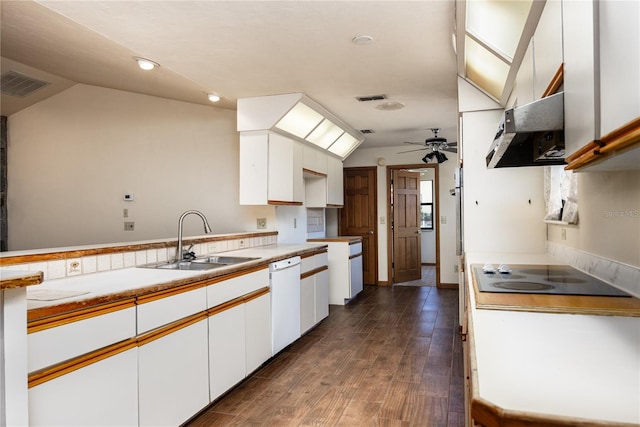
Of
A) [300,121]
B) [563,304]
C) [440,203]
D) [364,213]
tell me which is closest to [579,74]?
[563,304]

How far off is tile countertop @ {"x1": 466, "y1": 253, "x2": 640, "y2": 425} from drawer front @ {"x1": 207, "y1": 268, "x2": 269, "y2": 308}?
1.68m

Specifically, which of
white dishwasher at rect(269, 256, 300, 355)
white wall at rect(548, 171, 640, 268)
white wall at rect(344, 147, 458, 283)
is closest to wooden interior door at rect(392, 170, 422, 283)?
white wall at rect(344, 147, 458, 283)

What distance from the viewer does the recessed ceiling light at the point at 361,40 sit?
8.80 ft

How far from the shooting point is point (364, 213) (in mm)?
7012

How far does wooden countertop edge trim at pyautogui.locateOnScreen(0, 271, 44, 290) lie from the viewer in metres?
1.21

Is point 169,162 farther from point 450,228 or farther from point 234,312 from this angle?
point 450,228

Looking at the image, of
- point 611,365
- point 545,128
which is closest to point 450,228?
point 545,128

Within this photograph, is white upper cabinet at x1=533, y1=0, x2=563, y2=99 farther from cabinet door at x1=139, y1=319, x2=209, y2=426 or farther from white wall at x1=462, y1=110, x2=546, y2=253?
cabinet door at x1=139, y1=319, x2=209, y2=426

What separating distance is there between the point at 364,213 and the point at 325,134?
7.10 feet

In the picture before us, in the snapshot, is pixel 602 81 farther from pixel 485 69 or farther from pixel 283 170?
pixel 283 170

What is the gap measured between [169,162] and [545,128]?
4.56 meters

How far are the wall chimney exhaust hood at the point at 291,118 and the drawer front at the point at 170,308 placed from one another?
2.15 metres

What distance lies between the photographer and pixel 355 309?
5207 mm

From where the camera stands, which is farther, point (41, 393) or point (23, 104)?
point (23, 104)
